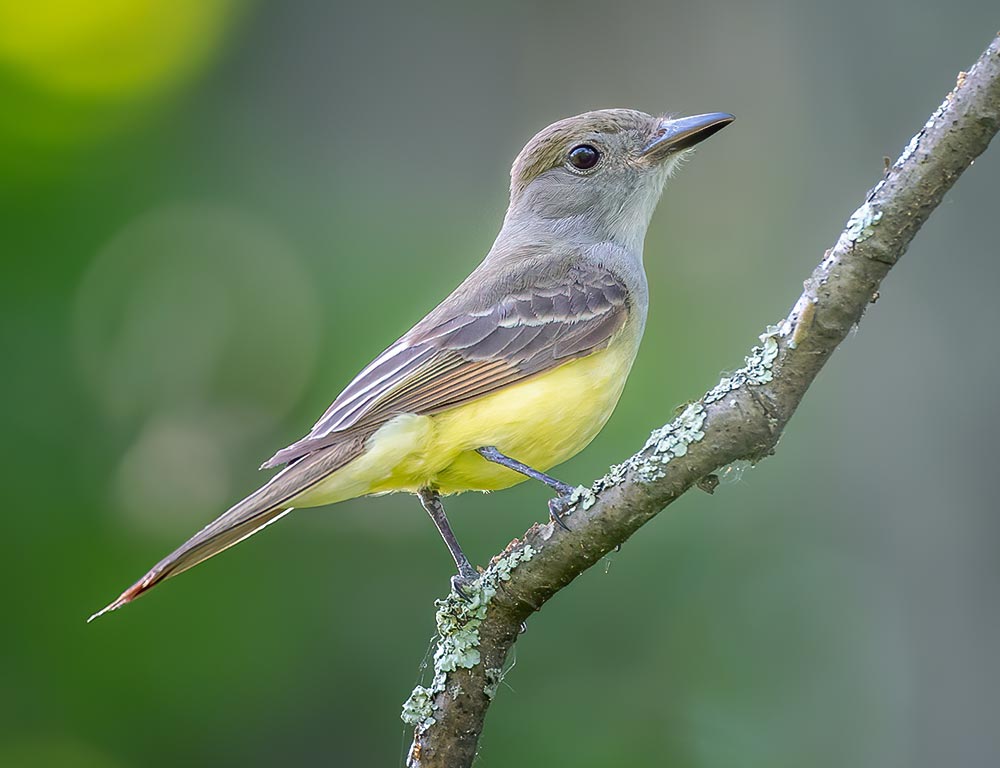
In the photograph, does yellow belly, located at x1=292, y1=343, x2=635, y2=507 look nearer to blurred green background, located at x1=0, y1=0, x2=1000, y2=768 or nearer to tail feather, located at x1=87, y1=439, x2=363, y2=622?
tail feather, located at x1=87, y1=439, x2=363, y2=622

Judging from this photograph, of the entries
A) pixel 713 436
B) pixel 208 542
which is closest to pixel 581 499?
pixel 713 436

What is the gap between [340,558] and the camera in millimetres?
5488

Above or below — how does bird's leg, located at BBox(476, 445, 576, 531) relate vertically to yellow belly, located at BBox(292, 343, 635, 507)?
below

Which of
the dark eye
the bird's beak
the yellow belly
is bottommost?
the yellow belly

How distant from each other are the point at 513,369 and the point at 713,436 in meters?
1.45

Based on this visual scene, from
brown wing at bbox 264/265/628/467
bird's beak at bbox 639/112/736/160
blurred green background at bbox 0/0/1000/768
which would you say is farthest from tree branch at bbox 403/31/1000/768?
bird's beak at bbox 639/112/736/160

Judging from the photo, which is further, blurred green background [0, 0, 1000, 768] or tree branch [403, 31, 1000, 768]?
blurred green background [0, 0, 1000, 768]

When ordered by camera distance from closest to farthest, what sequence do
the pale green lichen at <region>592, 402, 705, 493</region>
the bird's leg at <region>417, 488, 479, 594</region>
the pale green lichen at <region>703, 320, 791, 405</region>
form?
the pale green lichen at <region>703, 320, 791, 405</region> < the pale green lichen at <region>592, 402, 705, 493</region> < the bird's leg at <region>417, 488, 479, 594</region>

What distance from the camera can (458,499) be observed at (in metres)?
5.39

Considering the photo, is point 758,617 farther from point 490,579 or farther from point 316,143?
→ point 316,143

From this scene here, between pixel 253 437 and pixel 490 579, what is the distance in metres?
2.29

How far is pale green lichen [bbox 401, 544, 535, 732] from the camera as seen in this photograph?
12.3 ft

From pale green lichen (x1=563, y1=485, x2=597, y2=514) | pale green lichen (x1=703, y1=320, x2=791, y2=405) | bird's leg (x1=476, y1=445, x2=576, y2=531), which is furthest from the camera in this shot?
bird's leg (x1=476, y1=445, x2=576, y2=531)

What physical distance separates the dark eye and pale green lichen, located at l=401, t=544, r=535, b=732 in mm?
2340
